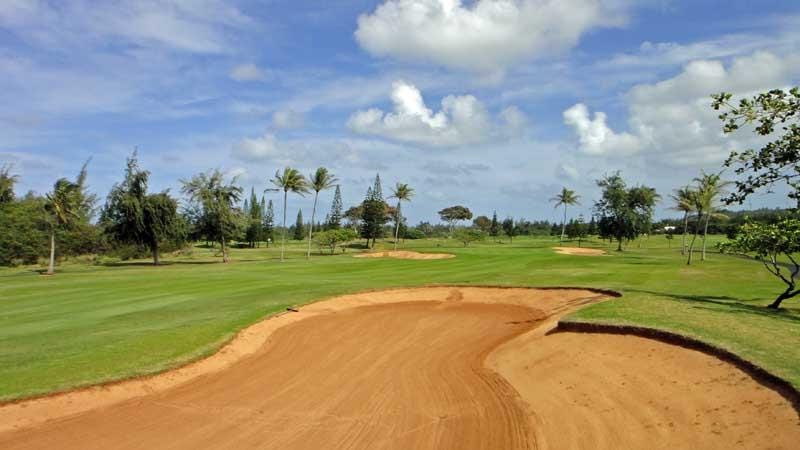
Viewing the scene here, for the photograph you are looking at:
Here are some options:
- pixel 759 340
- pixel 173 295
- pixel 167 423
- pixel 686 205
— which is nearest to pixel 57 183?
pixel 173 295

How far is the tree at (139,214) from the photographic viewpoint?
59.4 m

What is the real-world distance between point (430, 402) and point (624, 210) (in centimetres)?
7574

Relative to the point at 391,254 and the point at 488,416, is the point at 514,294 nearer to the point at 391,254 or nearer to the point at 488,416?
the point at 488,416

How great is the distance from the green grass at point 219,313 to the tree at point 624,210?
41627 millimetres

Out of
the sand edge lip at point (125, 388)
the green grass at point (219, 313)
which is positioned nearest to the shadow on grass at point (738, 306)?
the green grass at point (219, 313)

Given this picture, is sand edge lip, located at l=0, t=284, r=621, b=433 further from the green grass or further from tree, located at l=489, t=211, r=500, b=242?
tree, located at l=489, t=211, r=500, b=242

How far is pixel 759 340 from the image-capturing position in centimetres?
1245

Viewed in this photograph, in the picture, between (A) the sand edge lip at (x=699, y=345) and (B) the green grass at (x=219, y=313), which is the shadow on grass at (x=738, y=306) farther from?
(A) the sand edge lip at (x=699, y=345)

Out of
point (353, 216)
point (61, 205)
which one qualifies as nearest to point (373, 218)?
point (353, 216)

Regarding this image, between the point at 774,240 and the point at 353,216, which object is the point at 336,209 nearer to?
the point at 353,216

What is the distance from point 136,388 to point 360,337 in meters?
7.82

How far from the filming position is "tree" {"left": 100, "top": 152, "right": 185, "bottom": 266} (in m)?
59.4

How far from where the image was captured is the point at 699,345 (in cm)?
1245

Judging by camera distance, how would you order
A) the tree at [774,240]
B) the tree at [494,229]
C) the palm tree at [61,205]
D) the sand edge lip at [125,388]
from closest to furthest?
the sand edge lip at [125,388]
the tree at [774,240]
the palm tree at [61,205]
the tree at [494,229]
